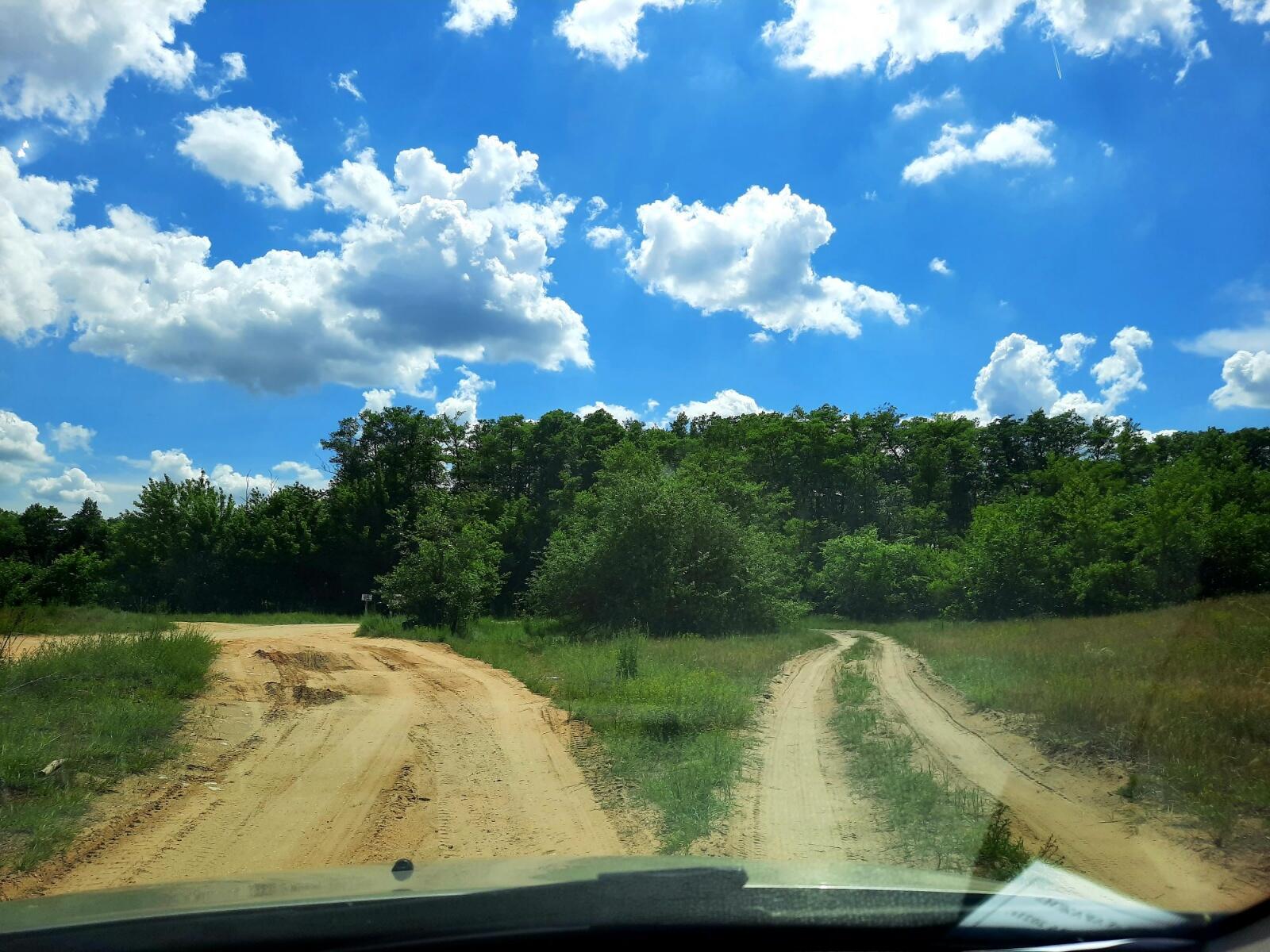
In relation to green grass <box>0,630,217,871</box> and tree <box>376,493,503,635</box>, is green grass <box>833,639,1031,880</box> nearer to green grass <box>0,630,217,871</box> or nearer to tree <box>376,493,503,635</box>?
green grass <box>0,630,217,871</box>

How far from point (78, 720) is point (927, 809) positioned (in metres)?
10.00

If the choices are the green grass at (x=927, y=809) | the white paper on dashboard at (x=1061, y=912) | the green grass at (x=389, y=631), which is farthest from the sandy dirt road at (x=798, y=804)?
the green grass at (x=389, y=631)

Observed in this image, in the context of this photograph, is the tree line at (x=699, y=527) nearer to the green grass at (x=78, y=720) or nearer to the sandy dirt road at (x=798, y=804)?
the green grass at (x=78, y=720)

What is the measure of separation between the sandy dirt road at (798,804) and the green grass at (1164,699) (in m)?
2.42

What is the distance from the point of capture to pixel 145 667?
1394 centimetres

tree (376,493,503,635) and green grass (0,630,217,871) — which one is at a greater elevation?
tree (376,493,503,635)

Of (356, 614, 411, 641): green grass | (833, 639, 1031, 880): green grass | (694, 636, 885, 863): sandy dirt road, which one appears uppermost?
(833, 639, 1031, 880): green grass

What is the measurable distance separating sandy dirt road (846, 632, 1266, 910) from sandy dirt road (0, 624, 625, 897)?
3.57m

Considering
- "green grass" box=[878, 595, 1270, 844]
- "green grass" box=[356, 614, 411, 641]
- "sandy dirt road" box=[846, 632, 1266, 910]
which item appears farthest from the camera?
"green grass" box=[356, 614, 411, 641]

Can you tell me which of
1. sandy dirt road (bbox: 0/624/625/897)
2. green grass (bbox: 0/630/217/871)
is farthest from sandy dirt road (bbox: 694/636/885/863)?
green grass (bbox: 0/630/217/871)

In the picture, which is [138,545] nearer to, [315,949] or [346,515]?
[346,515]

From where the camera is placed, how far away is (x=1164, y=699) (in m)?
9.37

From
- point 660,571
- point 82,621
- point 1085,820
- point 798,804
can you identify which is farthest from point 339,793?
point 82,621

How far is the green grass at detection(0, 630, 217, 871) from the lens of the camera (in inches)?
289
